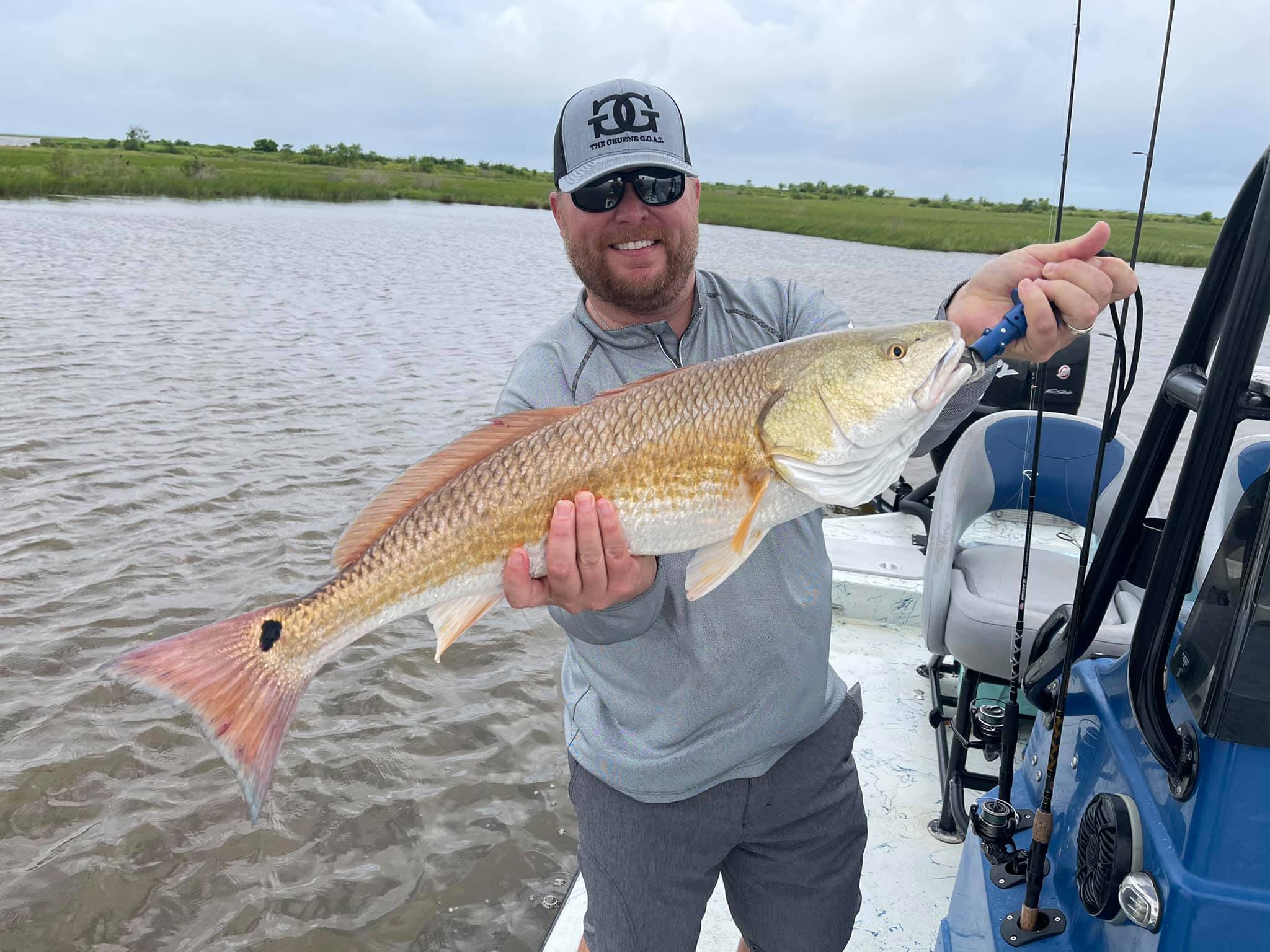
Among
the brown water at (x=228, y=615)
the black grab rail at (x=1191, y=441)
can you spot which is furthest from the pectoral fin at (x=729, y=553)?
the brown water at (x=228, y=615)

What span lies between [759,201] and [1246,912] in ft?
242

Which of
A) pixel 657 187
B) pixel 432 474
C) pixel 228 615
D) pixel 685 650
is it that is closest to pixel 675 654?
pixel 685 650

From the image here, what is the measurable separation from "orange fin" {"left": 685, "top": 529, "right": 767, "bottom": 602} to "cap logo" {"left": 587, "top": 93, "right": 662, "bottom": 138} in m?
1.24

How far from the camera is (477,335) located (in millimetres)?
16391

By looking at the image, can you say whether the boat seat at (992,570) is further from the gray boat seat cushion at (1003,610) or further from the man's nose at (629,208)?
the man's nose at (629,208)

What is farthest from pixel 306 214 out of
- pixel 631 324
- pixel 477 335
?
pixel 631 324

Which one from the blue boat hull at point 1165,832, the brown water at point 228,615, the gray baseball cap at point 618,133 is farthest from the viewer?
the brown water at point 228,615

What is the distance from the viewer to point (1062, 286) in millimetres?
1864

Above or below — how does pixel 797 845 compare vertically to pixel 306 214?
below

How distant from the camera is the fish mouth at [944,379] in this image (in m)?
1.99

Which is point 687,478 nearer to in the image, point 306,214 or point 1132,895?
point 1132,895

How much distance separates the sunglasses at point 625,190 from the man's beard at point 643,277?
9 centimetres

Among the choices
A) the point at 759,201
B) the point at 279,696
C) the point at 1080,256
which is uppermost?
the point at 759,201

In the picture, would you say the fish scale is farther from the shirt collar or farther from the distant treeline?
the distant treeline
